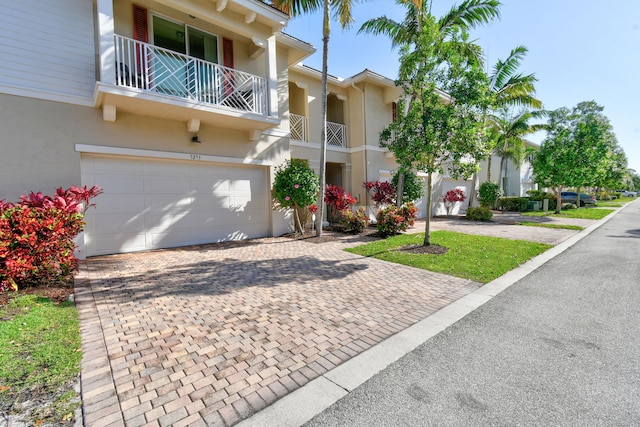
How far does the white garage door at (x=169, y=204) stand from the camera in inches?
297

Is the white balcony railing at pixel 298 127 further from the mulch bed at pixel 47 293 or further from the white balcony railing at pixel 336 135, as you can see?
the mulch bed at pixel 47 293

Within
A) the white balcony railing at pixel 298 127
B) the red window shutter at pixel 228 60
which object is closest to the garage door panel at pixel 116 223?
the red window shutter at pixel 228 60

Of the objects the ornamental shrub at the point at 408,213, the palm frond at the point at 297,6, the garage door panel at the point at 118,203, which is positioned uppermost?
the palm frond at the point at 297,6

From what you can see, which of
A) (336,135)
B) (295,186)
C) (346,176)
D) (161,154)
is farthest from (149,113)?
(346,176)

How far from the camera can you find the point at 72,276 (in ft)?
18.5

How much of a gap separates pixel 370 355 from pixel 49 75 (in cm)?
922

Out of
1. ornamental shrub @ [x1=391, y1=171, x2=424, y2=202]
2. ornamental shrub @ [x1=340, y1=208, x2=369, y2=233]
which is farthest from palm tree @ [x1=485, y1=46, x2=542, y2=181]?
ornamental shrub @ [x1=340, y1=208, x2=369, y2=233]

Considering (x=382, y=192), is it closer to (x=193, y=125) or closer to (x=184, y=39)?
(x=193, y=125)

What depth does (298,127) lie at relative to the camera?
13148 millimetres

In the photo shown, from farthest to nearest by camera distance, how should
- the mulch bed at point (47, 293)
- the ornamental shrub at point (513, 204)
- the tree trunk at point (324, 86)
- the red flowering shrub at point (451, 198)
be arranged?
1. the ornamental shrub at point (513, 204)
2. the red flowering shrub at point (451, 198)
3. the tree trunk at point (324, 86)
4. the mulch bed at point (47, 293)

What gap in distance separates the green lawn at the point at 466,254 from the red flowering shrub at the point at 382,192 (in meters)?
4.06

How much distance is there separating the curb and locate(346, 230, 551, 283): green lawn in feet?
4.85

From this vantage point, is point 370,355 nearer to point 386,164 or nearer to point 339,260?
point 339,260

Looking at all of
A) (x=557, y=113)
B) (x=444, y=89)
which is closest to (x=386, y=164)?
(x=444, y=89)
